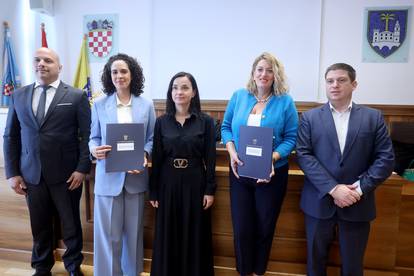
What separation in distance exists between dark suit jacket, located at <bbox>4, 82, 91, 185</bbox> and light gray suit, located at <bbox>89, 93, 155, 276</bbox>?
227 mm

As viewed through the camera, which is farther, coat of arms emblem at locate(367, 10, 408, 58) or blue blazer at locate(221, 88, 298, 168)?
coat of arms emblem at locate(367, 10, 408, 58)

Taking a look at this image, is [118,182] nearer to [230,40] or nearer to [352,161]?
[352,161]

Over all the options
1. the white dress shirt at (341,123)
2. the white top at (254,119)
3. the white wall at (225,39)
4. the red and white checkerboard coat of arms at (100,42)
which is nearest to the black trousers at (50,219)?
the white top at (254,119)

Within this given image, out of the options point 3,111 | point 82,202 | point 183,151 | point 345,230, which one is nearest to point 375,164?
point 345,230

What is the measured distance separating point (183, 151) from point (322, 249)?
37.6 inches

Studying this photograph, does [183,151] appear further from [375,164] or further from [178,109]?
[375,164]

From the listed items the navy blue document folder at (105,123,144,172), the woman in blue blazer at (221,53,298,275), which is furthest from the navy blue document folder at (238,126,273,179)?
the navy blue document folder at (105,123,144,172)

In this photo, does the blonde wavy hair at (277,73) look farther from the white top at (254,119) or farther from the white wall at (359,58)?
the white wall at (359,58)

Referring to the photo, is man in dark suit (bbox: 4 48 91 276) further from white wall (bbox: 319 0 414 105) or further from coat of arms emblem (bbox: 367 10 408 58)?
coat of arms emblem (bbox: 367 10 408 58)

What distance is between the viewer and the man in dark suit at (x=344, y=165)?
1.56 metres

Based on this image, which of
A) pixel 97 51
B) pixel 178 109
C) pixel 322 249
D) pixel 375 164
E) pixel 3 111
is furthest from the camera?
pixel 97 51

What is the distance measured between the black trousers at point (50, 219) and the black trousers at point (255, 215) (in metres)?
1.10

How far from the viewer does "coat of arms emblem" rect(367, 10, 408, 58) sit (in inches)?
156

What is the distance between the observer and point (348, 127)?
160 cm
